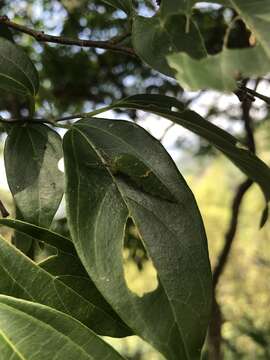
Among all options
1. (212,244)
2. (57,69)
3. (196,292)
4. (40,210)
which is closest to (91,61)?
(57,69)

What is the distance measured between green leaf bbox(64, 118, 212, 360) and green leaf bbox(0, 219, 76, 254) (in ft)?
0.19

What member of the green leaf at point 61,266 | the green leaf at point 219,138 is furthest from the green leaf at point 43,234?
the green leaf at point 219,138

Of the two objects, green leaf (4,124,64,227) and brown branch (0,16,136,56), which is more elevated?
brown branch (0,16,136,56)

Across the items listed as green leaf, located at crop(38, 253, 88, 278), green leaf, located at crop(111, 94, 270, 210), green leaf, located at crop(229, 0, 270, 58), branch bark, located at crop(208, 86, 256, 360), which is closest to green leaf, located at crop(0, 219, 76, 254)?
green leaf, located at crop(38, 253, 88, 278)

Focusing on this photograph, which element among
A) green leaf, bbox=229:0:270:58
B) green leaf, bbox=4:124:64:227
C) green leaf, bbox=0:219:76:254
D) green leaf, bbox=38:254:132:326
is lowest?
green leaf, bbox=38:254:132:326

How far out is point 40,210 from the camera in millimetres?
547

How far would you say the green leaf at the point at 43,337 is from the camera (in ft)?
1.42

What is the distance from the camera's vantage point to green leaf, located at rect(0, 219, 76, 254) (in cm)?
52

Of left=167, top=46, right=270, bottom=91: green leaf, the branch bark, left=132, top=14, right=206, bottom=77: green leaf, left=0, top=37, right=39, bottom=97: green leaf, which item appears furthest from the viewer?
the branch bark

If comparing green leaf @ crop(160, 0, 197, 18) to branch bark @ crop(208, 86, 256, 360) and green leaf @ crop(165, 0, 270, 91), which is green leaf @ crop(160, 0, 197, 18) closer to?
green leaf @ crop(165, 0, 270, 91)

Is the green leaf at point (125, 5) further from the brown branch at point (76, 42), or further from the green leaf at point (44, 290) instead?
the green leaf at point (44, 290)

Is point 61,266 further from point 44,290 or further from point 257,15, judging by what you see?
point 257,15

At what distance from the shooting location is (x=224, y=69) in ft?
1.20

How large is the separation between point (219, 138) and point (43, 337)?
23 centimetres
